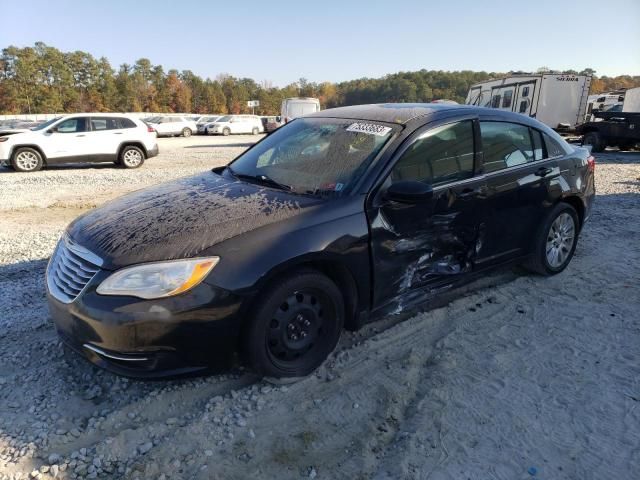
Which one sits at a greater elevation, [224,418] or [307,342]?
Result: [307,342]

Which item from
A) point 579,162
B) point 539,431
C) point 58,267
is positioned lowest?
point 539,431

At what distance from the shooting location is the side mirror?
2.91m

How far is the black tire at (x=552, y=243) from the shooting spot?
4.24 metres

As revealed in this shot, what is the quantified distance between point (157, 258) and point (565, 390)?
2.57 metres

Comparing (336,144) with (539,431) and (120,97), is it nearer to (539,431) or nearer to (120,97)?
(539,431)

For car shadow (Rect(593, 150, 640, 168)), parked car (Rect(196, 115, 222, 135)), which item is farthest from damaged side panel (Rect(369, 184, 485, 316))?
parked car (Rect(196, 115, 222, 135))

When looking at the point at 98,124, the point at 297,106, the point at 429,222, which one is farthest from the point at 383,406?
the point at 297,106

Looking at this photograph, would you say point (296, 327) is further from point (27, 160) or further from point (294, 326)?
point (27, 160)

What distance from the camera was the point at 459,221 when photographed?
346cm

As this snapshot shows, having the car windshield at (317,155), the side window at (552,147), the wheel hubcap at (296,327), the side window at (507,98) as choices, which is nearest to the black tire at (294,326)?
the wheel hubcap at (296,327)

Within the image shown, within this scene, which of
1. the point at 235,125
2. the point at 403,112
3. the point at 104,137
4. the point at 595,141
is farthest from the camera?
the point at 235,125

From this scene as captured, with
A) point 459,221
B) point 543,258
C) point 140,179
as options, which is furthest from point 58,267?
point 140,179

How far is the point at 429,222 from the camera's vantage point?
3.26m

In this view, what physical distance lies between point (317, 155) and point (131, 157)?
1152cm
